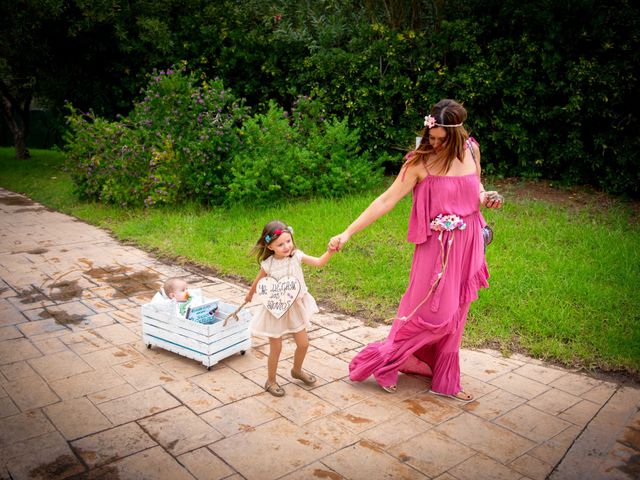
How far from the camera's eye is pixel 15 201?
12.3m

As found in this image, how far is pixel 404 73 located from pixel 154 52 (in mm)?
6672

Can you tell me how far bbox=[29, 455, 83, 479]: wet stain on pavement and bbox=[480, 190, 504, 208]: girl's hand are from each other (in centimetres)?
296

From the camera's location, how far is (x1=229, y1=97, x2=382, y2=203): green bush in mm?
9180

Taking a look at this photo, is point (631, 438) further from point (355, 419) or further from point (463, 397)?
point (355, 419)

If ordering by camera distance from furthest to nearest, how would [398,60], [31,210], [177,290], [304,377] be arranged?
[31,210] < [398,60] < [177,290] < [304,377]

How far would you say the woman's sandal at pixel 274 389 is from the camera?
3994 millimetres

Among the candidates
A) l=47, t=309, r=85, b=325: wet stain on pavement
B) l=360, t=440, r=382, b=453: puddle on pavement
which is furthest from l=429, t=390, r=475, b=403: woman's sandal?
l=47, t=309, r=85, b=325: wet stain on pavement

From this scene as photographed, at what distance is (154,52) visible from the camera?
13852mm

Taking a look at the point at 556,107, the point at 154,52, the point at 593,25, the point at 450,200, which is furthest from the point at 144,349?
the point at 154,52

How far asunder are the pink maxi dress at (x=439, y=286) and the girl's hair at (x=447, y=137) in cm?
13

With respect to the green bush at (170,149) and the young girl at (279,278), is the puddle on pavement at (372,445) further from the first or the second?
the green bush at (170,149)

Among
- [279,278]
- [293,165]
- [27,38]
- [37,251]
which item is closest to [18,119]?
[27,38]

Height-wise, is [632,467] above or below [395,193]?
below

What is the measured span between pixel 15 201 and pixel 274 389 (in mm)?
10538
